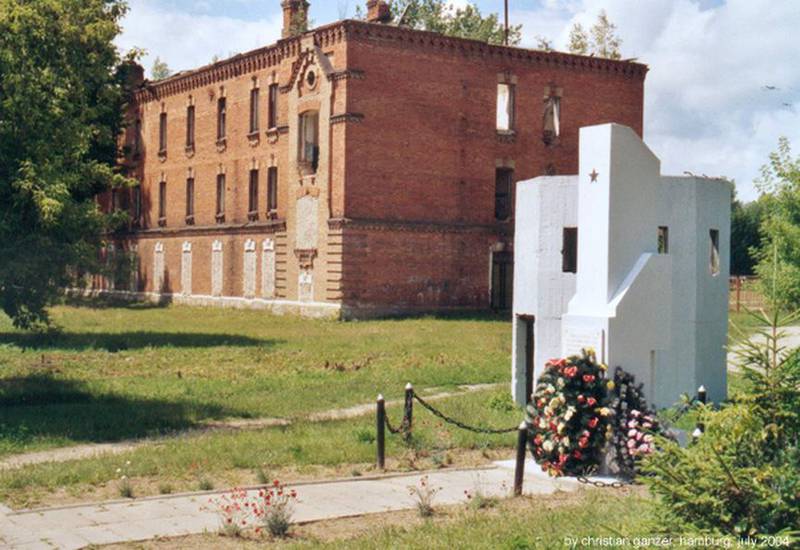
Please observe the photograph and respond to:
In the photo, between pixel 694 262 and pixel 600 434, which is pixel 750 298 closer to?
pixel 694 262

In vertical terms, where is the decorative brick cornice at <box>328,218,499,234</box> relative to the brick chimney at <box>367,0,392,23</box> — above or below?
below

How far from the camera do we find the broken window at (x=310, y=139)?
4122cm

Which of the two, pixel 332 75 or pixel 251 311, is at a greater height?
pixel 332 75

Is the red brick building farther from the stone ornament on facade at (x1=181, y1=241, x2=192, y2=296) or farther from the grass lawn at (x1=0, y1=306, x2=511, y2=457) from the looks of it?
the grass lawn at (x1=0, y1=306, x2=511, y2=457)

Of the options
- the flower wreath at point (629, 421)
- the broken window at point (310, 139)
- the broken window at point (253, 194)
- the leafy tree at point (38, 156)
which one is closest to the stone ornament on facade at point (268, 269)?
the broken window at point (253, 194)

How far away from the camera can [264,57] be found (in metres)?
44.9

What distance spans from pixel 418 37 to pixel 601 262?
27.5m

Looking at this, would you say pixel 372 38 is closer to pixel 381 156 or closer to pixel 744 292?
pixel 381 156

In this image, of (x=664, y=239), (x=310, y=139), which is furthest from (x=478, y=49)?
(x=664, y=239)

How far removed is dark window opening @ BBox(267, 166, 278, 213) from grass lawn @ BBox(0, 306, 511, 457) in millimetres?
7787

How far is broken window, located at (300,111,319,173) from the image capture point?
135 feet

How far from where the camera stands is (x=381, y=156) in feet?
129

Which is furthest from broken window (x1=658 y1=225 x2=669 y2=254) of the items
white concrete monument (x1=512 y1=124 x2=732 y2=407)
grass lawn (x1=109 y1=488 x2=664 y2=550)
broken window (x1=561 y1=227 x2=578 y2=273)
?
grass lawn (x1=109 y1=488 x2=664 y2=550)

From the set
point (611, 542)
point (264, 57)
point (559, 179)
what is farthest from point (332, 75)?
point (611, 542)
